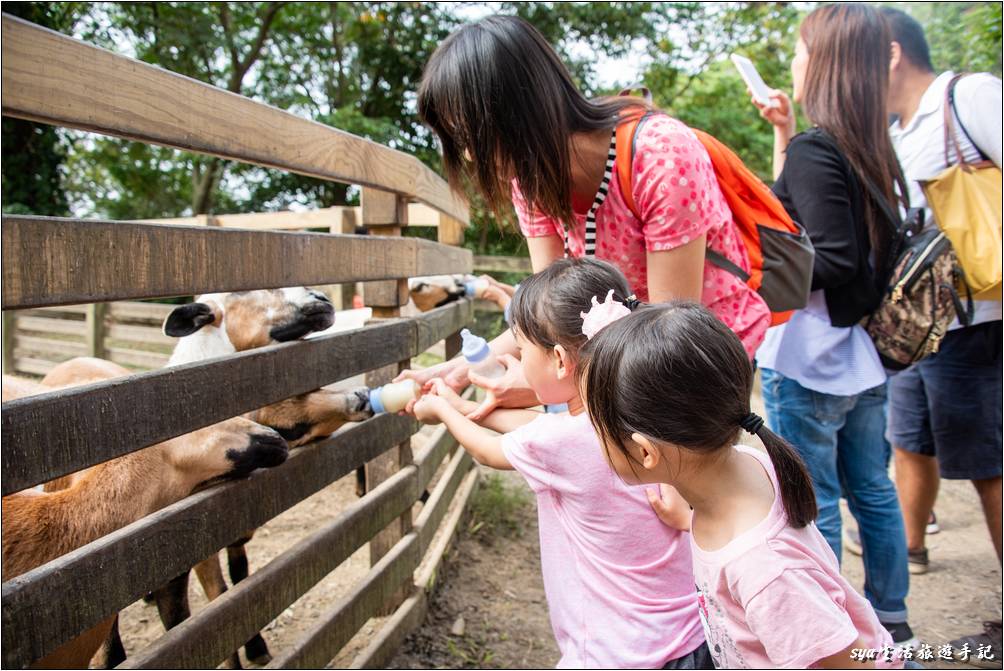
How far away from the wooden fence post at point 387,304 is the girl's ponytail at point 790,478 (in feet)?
5.70

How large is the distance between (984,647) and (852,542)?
132cm

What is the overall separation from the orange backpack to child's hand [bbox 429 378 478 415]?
78cm

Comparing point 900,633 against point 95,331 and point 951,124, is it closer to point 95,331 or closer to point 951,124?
point 951,124

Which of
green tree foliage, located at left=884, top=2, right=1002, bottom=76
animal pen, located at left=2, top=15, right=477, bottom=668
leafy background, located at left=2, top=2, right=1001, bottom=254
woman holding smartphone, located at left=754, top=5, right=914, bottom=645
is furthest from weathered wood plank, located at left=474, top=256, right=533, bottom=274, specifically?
woman holding smartphone, located at left=754, top=5, right=914, bottom=645

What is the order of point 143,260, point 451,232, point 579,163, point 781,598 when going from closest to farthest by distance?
1. point 781,598
2. point 143,260
3. point 579,163
4. point 451,232

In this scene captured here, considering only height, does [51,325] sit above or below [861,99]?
below

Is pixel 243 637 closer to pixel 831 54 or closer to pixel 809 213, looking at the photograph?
pixel 809 213

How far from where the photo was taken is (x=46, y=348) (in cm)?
908

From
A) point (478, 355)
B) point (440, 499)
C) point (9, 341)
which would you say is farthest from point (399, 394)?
point (9, 341)

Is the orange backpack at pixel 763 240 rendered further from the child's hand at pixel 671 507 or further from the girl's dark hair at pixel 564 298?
the child's hand at pixel 671 507

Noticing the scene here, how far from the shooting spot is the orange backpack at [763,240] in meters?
2.11

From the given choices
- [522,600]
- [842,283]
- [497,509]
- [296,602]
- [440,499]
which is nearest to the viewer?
[842,283]

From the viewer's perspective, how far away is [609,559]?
1.82m

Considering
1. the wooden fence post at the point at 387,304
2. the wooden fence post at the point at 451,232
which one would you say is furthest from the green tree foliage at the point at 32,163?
the wooden fence post at the point at 387,304
